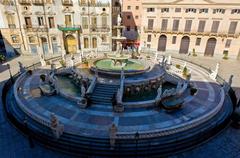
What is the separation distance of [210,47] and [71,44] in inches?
1125

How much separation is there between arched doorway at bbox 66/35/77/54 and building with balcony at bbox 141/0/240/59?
1458cm

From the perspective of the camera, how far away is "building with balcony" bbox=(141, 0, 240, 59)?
32.8 metres

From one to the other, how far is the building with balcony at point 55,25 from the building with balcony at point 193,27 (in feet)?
30.6

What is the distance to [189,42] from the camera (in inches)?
1443

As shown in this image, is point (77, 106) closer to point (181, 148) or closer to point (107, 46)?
point (181, 148)

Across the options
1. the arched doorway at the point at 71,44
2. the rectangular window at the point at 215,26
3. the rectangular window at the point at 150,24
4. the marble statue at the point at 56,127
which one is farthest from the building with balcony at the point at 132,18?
the marble statue at the point at 56,127

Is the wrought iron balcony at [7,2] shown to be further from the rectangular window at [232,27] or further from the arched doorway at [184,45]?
the rectangular window at [232,27]

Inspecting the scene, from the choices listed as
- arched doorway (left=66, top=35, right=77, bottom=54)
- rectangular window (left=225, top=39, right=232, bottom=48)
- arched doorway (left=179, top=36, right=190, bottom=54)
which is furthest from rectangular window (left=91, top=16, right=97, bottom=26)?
rectangular window (left=225, top=39, right=232, bottom=48)

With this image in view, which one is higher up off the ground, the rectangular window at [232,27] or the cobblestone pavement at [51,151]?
the rectangular window at [232,27]

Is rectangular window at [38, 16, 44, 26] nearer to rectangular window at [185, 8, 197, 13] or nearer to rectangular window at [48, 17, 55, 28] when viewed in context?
rectangular window at [48, 17, 55, 28]

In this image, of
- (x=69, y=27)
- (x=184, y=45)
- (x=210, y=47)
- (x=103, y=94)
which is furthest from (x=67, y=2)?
(x=210, y=47)

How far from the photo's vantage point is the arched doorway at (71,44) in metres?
35.4

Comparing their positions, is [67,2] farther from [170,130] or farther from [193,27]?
[170,130]

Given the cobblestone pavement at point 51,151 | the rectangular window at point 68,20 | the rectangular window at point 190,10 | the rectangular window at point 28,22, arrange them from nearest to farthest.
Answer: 1. the cobblestone pavement at point 51,151
2. the rectangular window at point 28,22
3. the rectangular window at point 68,20
4. the rectangular window at point 190,10
